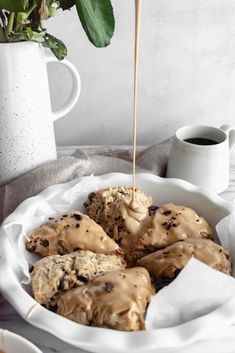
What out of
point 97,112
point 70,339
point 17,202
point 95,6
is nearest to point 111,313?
point 70,339

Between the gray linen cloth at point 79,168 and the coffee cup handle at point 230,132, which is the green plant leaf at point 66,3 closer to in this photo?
the gray linen cloth at point 79,168

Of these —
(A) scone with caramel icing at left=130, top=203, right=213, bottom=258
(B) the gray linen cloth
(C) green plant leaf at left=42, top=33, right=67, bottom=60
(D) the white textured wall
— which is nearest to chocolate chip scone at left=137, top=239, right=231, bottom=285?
(A) scone with caramel icing at left=130, top=203, right=213, bottom=258

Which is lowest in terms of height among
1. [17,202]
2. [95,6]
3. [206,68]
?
[17,202]

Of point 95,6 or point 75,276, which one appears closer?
point 75,276

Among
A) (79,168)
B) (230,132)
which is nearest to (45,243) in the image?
(79,168)

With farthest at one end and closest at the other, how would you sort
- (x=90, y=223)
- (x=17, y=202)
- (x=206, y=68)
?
(x=206, y=68) < (x=17, y=202) < (x=90, y=223)

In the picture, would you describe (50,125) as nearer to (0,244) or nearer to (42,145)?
(42,145)
